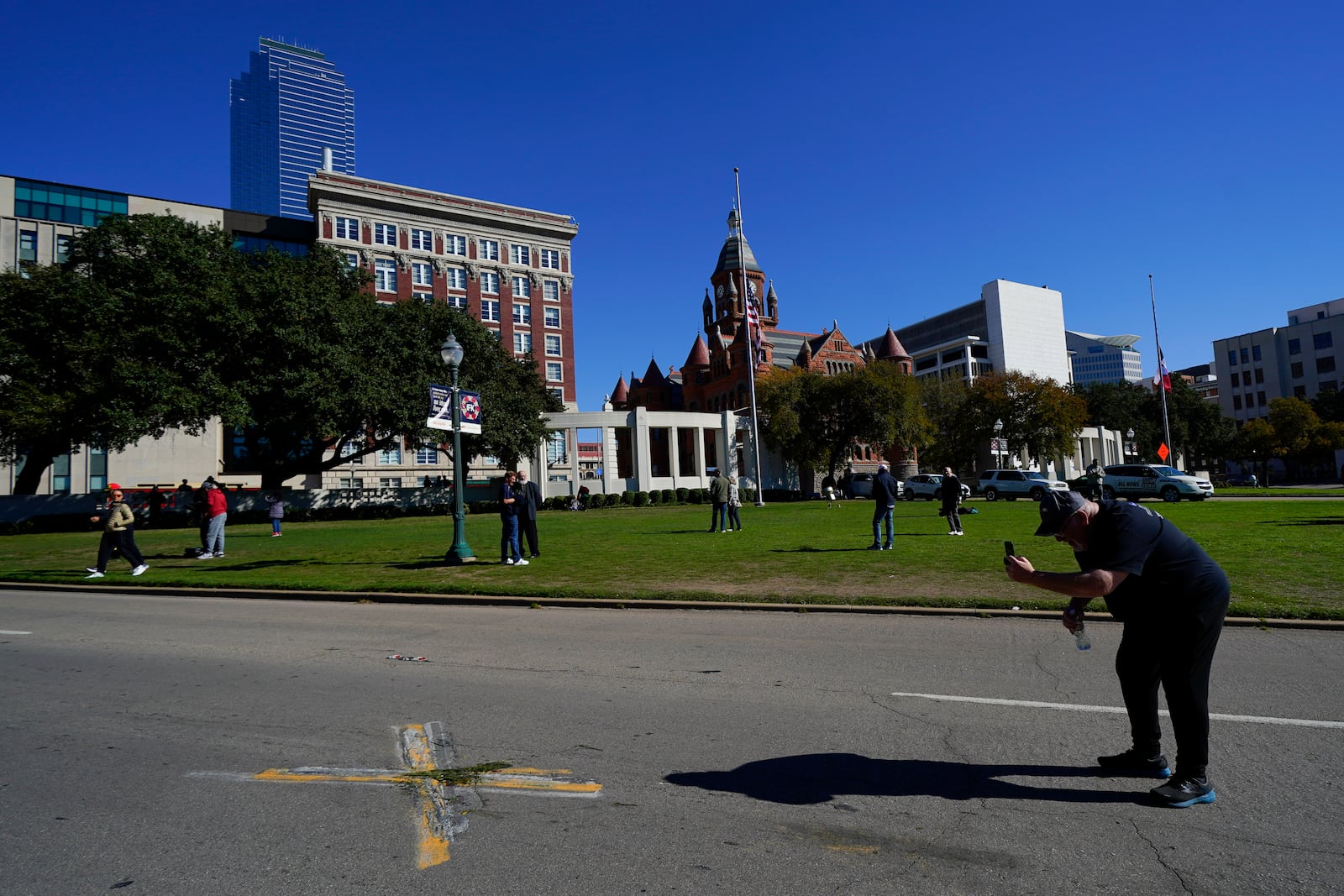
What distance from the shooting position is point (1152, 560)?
12.6 feet

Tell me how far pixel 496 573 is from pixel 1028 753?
1133 centimetres

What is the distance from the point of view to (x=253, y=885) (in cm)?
312

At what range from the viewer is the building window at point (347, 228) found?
66.9 m

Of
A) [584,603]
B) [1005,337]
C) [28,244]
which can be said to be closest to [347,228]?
[28,244]

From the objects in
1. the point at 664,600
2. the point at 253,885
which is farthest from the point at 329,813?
the point at 664,600

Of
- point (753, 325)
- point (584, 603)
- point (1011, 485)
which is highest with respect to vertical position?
point (753, 325)

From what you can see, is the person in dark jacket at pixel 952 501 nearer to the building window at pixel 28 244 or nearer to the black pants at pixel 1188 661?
the black pants at pixel 1188 661

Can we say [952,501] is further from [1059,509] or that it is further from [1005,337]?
[1005,337]

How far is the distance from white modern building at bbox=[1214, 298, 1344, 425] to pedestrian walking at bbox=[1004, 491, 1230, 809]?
10501 cm

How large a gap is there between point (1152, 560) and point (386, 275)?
2887 inches

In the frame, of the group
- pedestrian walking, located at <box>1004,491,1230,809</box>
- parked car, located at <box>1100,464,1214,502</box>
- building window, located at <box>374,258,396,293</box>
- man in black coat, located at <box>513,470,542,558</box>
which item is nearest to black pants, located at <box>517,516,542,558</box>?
man in black coat, located at <box>513,470,542,558</box>

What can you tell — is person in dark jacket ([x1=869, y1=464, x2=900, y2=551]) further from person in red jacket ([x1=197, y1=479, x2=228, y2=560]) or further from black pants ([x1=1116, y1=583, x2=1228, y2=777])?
person in red jacket ([x1=197, y1=479, x2=228, y2=560])

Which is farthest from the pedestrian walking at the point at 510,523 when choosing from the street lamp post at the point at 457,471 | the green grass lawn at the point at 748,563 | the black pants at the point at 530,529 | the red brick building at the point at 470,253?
the red brick building at the point at 470,253

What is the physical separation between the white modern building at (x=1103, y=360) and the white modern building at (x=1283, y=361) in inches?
3039
